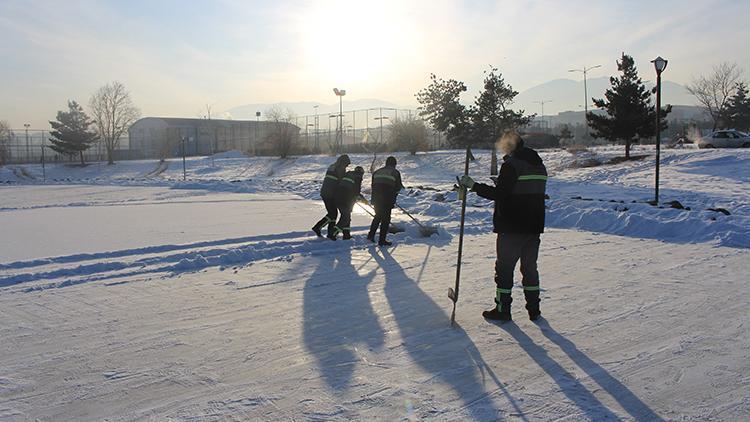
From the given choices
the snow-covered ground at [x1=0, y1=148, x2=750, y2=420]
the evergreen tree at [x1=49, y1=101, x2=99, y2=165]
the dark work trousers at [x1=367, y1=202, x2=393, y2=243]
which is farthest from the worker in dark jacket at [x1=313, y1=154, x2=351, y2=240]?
the evergreen tree at [x1=49, y1=101, x2=99, y2=165]

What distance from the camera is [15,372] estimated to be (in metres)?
4.15

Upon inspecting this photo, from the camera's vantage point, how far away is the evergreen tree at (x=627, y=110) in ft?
87.7

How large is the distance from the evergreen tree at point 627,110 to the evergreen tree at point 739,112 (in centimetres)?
3452

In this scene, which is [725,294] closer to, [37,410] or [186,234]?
[37,410]

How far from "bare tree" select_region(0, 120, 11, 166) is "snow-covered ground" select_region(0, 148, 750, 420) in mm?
60303

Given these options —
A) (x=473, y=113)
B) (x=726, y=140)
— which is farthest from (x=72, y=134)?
(x=726, y=140)

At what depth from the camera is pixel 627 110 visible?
1054 inches

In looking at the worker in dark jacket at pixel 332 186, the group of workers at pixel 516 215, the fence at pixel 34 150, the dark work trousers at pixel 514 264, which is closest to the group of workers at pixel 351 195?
the worker in dark jacket at pixel 332 186

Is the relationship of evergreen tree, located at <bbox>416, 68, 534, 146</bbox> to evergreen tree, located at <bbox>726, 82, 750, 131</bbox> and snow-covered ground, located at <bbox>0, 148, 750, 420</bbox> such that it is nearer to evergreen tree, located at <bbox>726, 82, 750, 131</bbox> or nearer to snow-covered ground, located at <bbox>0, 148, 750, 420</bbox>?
snow-covered ground, located at <bbox>0, 148, 750, 420</bbox>

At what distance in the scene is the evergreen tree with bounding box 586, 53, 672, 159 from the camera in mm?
26734

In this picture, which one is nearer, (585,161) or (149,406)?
(149,406)

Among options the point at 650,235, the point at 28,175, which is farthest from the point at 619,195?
the point at 28,175

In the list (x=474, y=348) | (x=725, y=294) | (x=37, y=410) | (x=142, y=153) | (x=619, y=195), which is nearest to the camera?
(x=37, y=410)

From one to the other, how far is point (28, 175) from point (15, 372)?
51.0 meters
